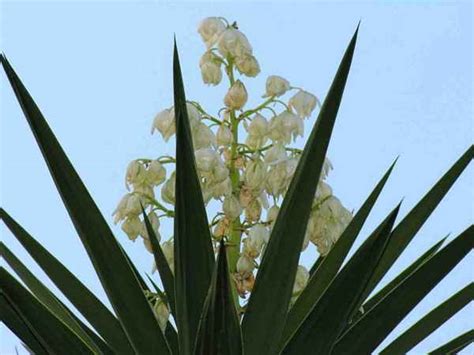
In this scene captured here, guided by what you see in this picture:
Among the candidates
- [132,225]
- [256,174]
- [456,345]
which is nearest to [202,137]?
[256,174]

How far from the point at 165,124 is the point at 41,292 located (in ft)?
1.59

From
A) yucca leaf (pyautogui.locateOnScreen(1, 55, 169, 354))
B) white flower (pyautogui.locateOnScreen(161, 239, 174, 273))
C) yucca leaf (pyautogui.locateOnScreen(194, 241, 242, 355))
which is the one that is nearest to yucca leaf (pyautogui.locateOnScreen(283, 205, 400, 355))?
yucca leaf (pyautogui.locateOnScreen(194, 241, 242, 355))

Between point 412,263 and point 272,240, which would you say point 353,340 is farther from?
point 412,263

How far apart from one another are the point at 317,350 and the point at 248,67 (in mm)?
848

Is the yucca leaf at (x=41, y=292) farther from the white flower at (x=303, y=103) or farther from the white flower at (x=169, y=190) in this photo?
the white flower at (x=303, y=103)

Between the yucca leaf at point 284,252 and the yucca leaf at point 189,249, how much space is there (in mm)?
96

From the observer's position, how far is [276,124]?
92.4 inches

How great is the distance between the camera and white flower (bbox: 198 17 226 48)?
8.12ft

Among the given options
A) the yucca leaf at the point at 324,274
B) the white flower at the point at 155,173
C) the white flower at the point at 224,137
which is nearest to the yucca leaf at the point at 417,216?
the yucca leaf at the point at 324,274

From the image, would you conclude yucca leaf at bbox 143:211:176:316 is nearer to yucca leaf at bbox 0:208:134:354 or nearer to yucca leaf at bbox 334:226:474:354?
yucca leaf at bbox 0:208:134:354

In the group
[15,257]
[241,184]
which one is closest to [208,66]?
[241,184]

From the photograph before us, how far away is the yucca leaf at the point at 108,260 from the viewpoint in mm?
1933

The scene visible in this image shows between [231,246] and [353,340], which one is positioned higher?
[231,246]

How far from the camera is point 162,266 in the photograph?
2.23 m
